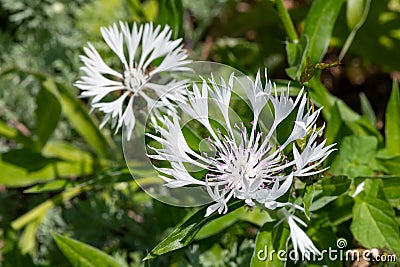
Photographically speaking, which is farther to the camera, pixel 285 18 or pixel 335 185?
pixel 285 18

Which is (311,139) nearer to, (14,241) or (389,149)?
(389,149)

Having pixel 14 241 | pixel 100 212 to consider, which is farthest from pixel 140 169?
pixel 14 241

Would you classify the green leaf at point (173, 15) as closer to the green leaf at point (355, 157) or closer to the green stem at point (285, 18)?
the green stem at point (285, 18)

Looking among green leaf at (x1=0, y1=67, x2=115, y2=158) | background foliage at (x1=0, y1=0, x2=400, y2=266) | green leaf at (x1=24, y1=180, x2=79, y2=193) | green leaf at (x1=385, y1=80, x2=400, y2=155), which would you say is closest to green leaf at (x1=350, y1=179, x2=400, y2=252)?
background foliage at (x1=0, y1=0, x2=400, y2=266)

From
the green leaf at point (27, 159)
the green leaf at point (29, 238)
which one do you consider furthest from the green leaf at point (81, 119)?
the green leaf at point (29, 238)

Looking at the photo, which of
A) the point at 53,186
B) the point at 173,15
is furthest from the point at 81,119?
the point at 173,15

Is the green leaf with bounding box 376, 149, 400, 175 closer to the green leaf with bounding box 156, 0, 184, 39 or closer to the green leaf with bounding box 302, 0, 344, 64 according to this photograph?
the green leaf with bounding box 302, 0, 344, 64

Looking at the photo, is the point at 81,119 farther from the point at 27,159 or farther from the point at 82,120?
the point at 27,159
